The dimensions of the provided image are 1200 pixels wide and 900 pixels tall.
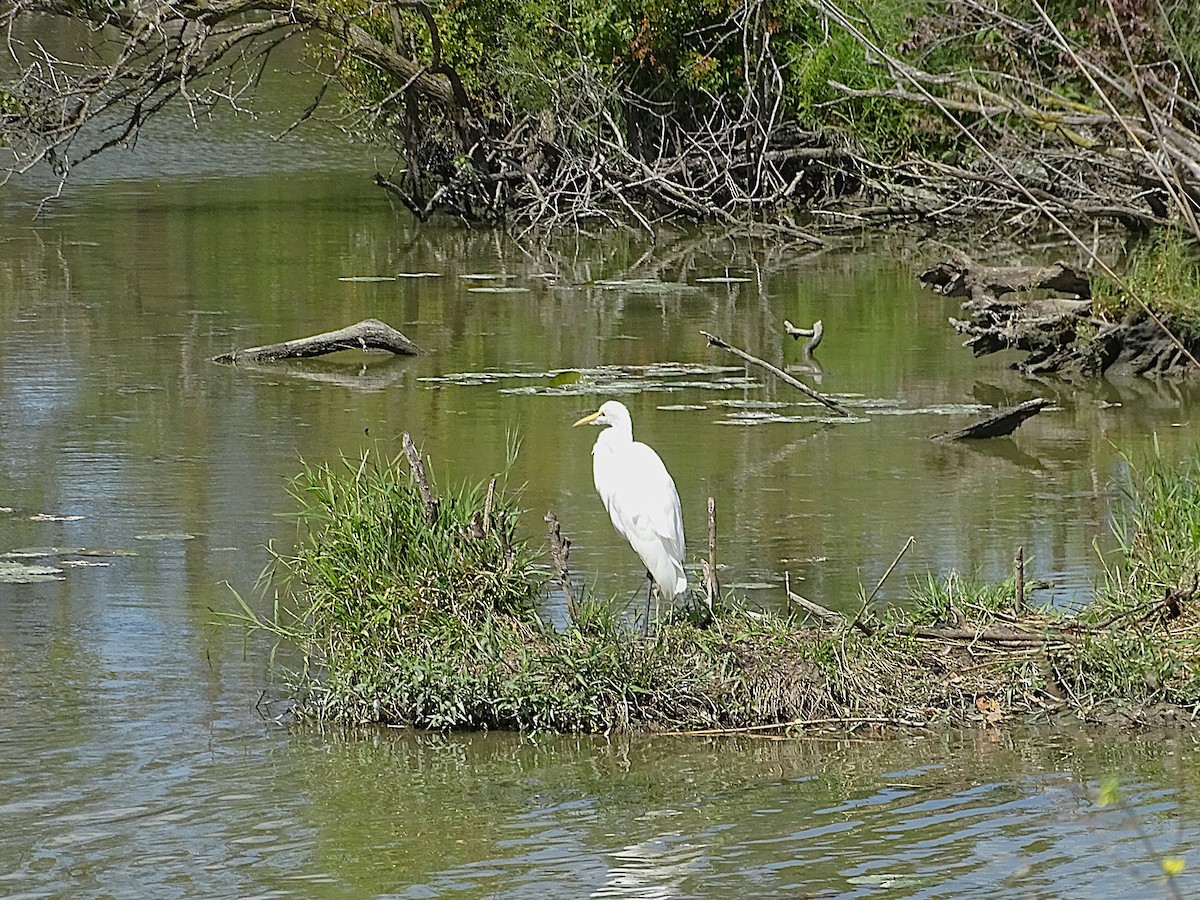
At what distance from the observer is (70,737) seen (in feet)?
19.8

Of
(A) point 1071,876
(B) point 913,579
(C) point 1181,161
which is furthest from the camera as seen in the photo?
(B) point 913,579

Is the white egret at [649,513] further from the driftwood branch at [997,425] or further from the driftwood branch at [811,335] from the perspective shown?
the driftwood branch at [811,335]

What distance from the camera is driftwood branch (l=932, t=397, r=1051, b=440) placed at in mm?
11102

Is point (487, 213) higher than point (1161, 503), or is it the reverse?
point (487, 213)

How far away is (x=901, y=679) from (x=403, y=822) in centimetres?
173

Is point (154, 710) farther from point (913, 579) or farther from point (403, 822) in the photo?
point (913, 579)

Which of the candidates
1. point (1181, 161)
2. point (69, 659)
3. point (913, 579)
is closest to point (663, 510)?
point (913, 579)

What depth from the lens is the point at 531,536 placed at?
779 centimetres

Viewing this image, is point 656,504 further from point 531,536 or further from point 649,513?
point 531,536

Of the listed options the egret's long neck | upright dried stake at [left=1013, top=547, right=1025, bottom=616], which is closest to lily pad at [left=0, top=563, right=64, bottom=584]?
the egret's long neck

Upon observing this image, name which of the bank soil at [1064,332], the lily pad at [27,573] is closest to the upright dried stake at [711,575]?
the lily pad at [27,573]

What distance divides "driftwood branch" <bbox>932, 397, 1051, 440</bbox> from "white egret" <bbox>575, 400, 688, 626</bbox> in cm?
469

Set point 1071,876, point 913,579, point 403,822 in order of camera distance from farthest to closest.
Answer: point 913,579, point 403,822, point 1071,876

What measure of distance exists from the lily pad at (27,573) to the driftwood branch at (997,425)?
5.27 metres
